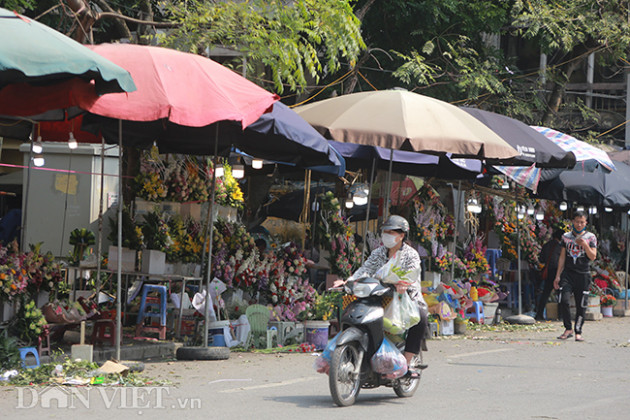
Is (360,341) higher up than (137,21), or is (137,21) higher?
(137,21)

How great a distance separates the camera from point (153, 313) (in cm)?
1208

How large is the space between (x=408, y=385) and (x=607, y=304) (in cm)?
1315

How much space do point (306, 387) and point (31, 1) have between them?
9013mm

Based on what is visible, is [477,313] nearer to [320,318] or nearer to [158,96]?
[320,318]

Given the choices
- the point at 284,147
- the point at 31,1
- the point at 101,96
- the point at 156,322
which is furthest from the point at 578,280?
the point at 31,1

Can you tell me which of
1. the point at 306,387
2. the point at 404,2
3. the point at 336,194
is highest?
the point at 404,2

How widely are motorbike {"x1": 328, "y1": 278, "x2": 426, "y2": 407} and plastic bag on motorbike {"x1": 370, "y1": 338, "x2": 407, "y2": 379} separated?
8 centimetres

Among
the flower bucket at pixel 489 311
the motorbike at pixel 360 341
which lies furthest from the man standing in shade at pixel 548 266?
the motorbike at pixel 360 341

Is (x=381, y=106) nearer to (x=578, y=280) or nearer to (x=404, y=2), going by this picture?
(x=578, y=280)

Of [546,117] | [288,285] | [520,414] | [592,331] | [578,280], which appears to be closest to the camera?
[520,414]

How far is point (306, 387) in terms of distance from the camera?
869cm

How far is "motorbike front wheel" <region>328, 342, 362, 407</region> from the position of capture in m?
7.26

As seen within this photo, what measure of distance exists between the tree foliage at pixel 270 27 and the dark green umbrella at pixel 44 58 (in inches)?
192

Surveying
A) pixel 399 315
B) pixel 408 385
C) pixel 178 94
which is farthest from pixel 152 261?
pixel 399 315
